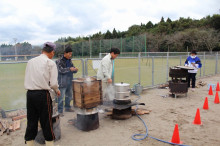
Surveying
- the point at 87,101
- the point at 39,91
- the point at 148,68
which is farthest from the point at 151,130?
the point at 148,68

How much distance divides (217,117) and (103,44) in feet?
118

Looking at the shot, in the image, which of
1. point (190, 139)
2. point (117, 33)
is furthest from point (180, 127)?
point (117, 33)

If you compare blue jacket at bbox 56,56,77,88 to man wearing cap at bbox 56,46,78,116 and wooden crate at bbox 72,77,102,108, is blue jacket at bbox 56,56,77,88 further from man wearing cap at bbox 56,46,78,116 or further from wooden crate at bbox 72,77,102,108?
wooden crate at bbox 72,77,102,108

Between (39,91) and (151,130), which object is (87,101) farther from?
(151,130)

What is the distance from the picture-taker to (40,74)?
10.0ft

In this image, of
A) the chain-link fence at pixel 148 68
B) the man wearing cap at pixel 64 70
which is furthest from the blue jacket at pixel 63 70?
the chain-link fence at pixel 148 68

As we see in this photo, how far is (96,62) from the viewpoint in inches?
280

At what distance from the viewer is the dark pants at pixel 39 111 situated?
306 centimetres

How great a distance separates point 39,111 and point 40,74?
2.24ft

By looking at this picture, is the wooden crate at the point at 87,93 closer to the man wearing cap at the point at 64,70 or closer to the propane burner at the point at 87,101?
the propane burner at the point at 87,101

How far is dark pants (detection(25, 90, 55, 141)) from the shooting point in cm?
306

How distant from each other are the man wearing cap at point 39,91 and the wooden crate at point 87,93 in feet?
3.57

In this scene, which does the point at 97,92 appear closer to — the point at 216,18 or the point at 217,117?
the point at 217,117

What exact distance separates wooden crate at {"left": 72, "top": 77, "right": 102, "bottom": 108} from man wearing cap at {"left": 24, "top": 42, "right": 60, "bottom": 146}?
1087 mm
